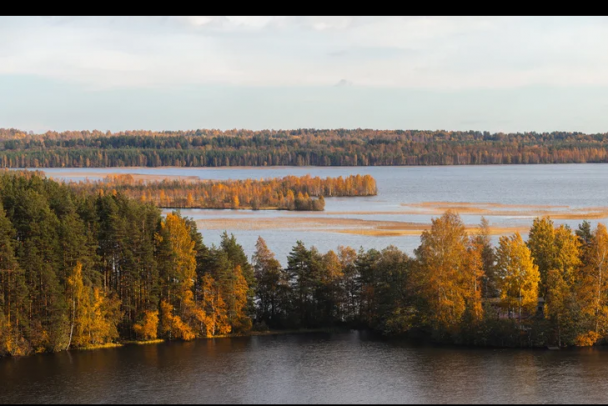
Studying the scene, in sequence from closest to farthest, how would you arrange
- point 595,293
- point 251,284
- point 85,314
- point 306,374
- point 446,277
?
point 306,374 < point 595,293 < point 85,314 < point 446,277 < point 251,284

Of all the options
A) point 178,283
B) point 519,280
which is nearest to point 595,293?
point 519,280

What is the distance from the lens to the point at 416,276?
35.6 metres

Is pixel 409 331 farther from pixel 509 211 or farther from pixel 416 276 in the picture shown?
pixel 509 211

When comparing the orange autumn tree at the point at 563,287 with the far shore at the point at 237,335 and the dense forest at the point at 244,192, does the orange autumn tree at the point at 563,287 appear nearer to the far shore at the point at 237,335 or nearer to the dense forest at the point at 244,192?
the far shore at the point at 237,335

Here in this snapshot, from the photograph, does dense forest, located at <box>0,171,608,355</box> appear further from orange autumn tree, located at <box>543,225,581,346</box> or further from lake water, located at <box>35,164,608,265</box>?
lake water, located at <box>35,164,608,265</box>

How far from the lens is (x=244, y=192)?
114688 mm

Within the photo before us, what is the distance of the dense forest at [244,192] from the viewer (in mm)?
108500

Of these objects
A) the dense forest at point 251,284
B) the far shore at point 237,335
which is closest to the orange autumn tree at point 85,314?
the dense forest at point 251,284

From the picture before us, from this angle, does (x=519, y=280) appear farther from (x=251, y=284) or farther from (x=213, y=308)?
(x=213, y=308)

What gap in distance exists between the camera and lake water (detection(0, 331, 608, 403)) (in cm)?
2655

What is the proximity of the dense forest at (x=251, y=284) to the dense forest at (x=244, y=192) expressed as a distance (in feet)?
204

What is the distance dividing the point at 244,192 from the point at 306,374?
85.4 meters

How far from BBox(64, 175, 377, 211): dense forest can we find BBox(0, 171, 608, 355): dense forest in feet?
204

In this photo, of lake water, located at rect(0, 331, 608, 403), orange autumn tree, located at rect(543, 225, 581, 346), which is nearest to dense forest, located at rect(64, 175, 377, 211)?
orange autumn tree, located at rect(543, 225, 581, 346)
